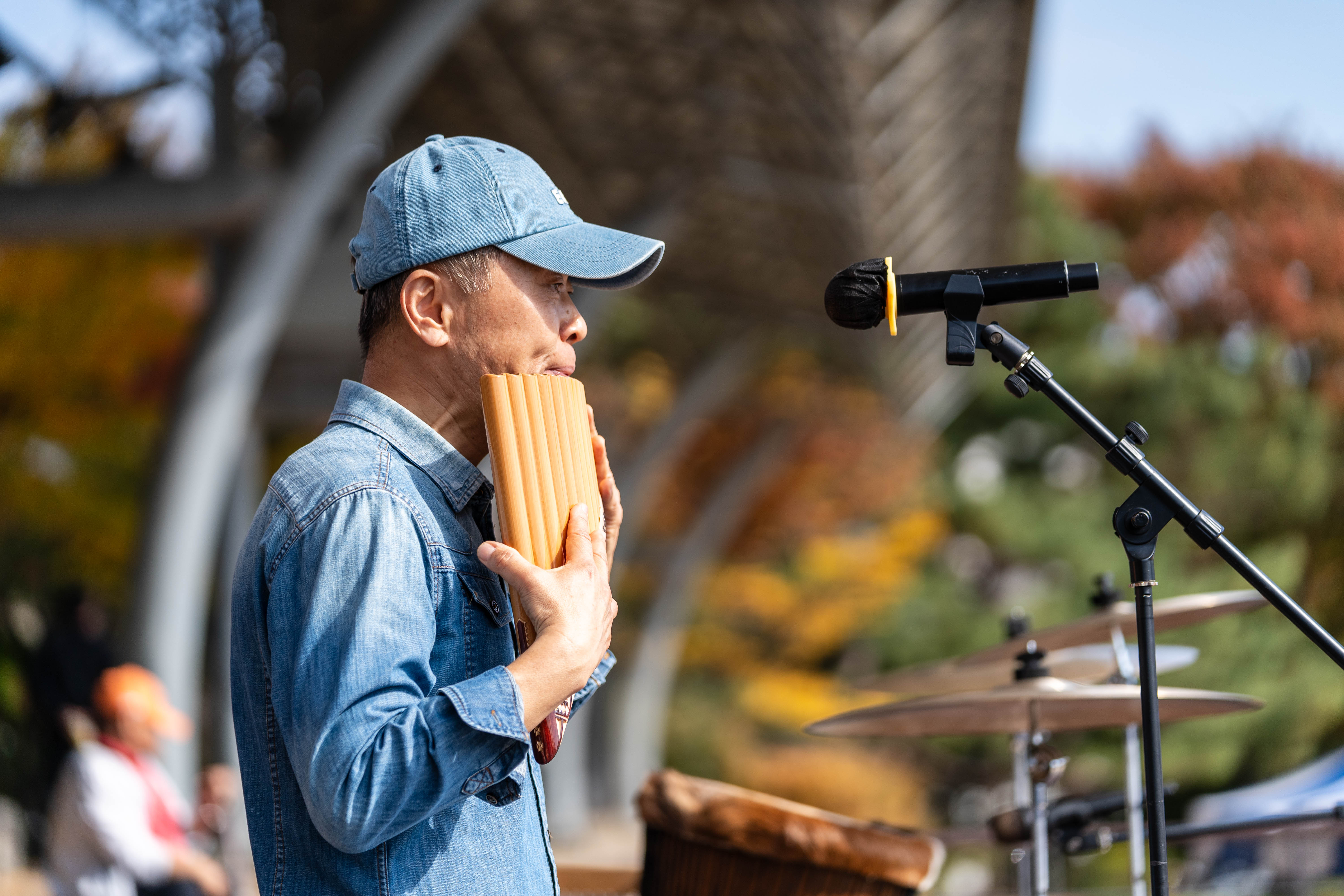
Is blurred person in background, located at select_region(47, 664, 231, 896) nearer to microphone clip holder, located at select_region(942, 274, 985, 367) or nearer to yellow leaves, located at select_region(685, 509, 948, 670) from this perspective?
microphone clip holder, located at select_region(942, 274, 985, 367)

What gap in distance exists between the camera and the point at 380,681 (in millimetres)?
1371

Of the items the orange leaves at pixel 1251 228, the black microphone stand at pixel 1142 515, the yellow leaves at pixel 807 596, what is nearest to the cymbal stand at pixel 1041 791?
the black microphone stand at pixel 1142 515

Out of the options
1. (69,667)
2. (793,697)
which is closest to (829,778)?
(793,697)

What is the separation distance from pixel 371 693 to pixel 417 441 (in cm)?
35

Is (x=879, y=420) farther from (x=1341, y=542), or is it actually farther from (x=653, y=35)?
(x=653, y=35)

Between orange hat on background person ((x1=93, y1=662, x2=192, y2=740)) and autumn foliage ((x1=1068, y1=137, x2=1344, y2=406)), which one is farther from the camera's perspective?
autumn foliage ((x1=1068, y1=137, x2=1344, y2=406))

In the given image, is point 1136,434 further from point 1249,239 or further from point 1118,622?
point 1249,239

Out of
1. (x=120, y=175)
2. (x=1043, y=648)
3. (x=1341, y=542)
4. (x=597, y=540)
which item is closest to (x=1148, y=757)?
(x=597, y=540)

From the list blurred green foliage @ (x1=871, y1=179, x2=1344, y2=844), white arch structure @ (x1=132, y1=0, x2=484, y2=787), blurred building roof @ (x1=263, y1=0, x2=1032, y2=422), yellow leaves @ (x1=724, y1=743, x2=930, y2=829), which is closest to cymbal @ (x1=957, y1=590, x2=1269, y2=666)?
white arch structure @ (x1=132, y1=0, x2=484, y2=787)

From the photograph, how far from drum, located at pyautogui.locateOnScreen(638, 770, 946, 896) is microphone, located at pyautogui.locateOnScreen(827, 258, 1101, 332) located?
1110 mm

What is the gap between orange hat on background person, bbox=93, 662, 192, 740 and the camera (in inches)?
206

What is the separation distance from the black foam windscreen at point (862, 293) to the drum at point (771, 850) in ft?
3.57

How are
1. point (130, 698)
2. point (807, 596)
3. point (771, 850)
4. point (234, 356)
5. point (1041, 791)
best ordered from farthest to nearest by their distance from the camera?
point (807, 596) → point (234, 356) → point (130, 698) → point (1041, 791) → point (771, 850)

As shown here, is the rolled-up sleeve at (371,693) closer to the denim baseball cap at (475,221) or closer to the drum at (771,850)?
the denim baseball cap at (475,221)
